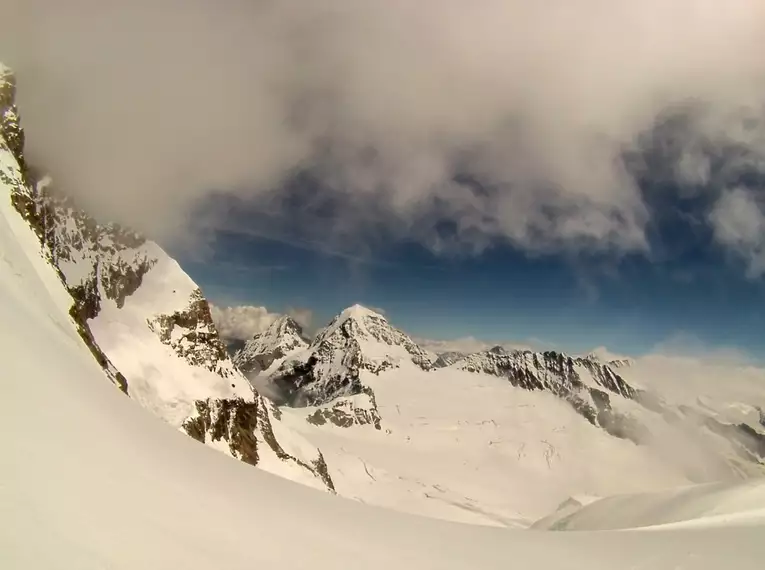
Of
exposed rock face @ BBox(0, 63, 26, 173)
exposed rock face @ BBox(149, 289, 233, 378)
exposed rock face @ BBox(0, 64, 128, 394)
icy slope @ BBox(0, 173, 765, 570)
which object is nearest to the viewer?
icy slope @ BBox(0, 173, 765, 570)

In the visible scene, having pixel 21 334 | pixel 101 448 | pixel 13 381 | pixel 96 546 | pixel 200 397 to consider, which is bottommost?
pixel 96 546

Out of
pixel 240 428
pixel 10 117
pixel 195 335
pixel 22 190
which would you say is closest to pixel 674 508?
pixel 22 190

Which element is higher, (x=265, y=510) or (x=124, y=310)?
(x=124, y=310)

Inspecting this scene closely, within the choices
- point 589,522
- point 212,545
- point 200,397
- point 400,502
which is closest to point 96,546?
point 212,545

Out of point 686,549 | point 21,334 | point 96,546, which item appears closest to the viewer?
point 96,546

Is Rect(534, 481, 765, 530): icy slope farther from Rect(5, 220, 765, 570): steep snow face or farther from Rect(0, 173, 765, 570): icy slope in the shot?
Rect(0, 173, 765, 570): icy slope

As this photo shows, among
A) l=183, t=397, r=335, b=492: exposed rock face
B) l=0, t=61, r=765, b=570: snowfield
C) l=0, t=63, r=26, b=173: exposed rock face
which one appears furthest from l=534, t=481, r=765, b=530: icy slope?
l=183, t=397, r=335, b=492: exposed rock face

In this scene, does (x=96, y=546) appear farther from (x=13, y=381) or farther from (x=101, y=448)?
(x=13, y=381)
